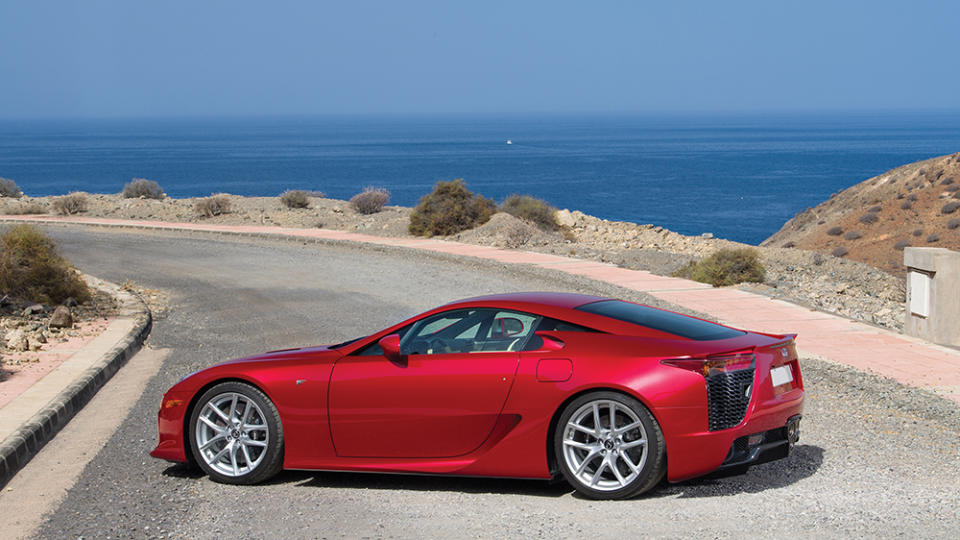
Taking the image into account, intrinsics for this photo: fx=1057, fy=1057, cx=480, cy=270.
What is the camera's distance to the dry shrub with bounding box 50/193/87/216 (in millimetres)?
35281

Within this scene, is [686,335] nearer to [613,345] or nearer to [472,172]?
[613,345]

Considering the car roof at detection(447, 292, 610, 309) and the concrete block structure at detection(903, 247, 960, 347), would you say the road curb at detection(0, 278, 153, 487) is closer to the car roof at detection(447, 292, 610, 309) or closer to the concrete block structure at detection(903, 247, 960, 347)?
the car roof at detection(447, 292, 610, 309)

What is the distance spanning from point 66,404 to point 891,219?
43740mm

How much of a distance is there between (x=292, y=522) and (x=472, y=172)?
12576 centimetres

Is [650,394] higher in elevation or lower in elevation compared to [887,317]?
higher

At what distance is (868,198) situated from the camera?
51.9 metres

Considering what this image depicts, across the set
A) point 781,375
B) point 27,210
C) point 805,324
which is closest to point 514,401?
point 781,375

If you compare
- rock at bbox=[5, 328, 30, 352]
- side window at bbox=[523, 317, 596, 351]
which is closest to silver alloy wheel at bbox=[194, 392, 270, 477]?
side window at bbox=[523, 317, 596, 351]

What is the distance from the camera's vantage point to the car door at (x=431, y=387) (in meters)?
6.50

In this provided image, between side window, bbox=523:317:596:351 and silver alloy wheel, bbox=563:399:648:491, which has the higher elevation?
side window, bbox=523:317:596:351

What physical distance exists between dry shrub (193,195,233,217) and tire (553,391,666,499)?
2858 cm

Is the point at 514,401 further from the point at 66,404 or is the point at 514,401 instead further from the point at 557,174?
the point at 557,174

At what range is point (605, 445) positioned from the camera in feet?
20.4

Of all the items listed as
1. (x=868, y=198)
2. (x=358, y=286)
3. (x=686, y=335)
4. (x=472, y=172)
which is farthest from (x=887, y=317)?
(x=472, y=172)
